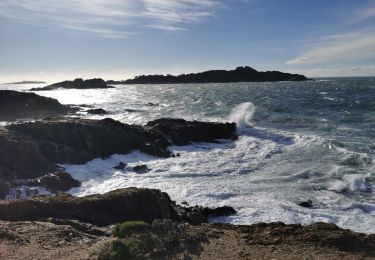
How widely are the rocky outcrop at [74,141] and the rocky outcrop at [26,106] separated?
21629 millimetres

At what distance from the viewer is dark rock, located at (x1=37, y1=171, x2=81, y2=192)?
2095 centimetres

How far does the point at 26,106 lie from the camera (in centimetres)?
5434

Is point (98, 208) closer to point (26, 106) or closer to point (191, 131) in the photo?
point (191, 131)

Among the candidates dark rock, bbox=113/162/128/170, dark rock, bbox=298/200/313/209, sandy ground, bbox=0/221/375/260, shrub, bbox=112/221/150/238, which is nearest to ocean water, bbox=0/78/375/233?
dark rock, bbox=298/200/313/209

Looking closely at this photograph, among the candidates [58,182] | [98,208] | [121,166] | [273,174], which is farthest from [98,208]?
[121,166]

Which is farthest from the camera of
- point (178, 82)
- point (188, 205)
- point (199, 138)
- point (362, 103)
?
point (178, 82)

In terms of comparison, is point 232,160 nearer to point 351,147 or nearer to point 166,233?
point 351,147

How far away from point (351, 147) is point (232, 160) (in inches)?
327

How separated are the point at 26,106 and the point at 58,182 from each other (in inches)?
Result: 1429

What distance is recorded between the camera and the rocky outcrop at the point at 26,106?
2065 inches

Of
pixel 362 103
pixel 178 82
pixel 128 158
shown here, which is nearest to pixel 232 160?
pixel 128 158

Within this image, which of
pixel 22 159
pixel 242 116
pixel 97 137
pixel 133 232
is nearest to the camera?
pixel 133 232

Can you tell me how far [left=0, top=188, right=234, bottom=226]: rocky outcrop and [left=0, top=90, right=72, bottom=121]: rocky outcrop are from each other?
4011 cm

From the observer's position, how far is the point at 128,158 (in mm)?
28547
